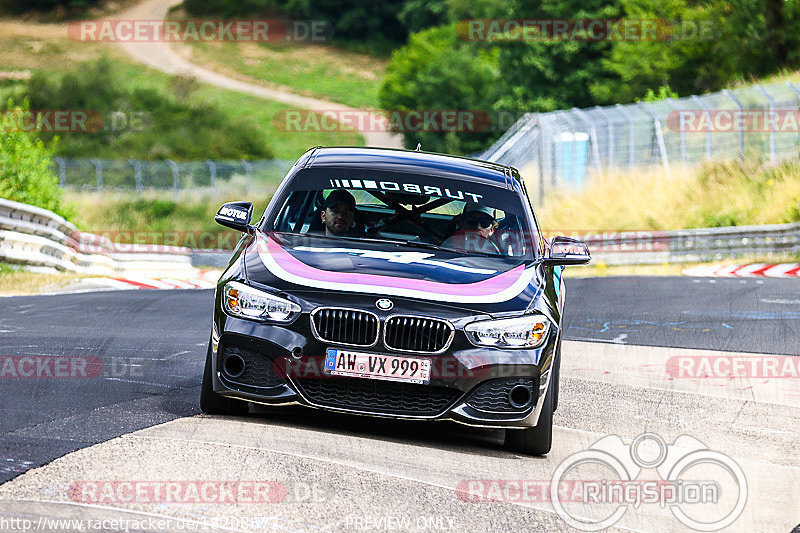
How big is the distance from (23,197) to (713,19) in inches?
1571

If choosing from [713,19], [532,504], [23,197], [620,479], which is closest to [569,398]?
[620,479]

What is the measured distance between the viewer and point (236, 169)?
43.5 m

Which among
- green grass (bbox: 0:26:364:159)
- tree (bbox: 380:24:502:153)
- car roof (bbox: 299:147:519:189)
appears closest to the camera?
car roof (bbox: 299:147:519:189)

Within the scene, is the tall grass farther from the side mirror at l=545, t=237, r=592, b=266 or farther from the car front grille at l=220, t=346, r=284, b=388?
the car front grille at l=220, t=346, r=284, b=388

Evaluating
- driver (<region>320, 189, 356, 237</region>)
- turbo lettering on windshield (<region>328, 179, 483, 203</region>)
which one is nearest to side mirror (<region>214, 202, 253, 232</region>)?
driver (<region>320, 189, 356, 237</region>)

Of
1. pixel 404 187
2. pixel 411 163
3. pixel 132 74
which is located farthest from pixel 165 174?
pixel 132 74

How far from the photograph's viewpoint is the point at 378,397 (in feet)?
22.0

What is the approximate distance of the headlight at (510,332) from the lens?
6.68 m

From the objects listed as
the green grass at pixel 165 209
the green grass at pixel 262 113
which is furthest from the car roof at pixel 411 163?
the green grass at pixel 262 113

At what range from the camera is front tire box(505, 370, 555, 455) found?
23.0 ft

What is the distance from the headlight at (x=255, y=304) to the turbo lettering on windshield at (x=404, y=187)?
143 centimetres

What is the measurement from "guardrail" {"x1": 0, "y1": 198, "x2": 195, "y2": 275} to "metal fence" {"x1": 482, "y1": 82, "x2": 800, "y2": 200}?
9.69 metres

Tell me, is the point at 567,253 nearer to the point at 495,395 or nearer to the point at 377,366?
the point at 495,395

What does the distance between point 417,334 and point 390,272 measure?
0.45m
